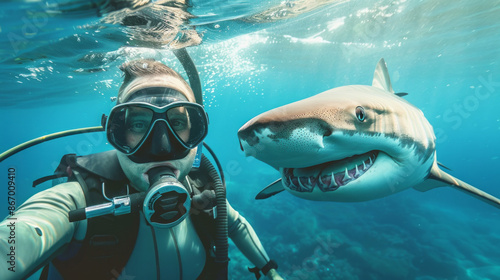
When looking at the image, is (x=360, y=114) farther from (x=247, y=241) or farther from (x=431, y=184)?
(x=431, y=184)

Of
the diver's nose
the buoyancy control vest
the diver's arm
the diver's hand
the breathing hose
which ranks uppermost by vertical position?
the diver's nose

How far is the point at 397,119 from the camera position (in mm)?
1967

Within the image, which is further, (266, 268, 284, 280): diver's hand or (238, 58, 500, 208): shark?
(266, 268, 284, 280): diver's hand

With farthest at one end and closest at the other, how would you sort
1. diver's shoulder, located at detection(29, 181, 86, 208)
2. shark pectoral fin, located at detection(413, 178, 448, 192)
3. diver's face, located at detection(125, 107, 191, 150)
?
shark pectoral fin, located at detection(413, 178, 448, 192) → diver's face, located at detection(125, 107, 191, 150) → diver's shoulder, located at detection(29, 181, 86, 208)

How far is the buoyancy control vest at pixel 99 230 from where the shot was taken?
1.75 metres

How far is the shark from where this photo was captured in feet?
4.64

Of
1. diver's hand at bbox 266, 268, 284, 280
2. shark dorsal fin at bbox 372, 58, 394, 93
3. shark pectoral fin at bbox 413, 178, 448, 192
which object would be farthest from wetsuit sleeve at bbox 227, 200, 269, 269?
shark dorsal fin at bbox 372, 58, 394, 93

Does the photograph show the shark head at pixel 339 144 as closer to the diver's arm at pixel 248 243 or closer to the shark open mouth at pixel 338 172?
the shark open mouth at pixel 338 172

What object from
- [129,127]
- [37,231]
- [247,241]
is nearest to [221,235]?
[247,241]

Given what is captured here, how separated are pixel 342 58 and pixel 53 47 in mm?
21623

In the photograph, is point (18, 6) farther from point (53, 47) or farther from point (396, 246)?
point (396, 246)

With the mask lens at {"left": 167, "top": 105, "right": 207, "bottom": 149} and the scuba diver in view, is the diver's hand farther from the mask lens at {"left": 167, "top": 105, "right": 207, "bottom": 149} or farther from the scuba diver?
the mask lens at {"left": 167, "top": 105, "right": 207, "bottom": 149}

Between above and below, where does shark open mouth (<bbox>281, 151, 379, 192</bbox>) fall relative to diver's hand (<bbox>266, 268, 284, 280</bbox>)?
above

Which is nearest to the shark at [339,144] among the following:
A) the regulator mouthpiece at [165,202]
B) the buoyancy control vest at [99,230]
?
the regulator mouthpiece at [165,202]
